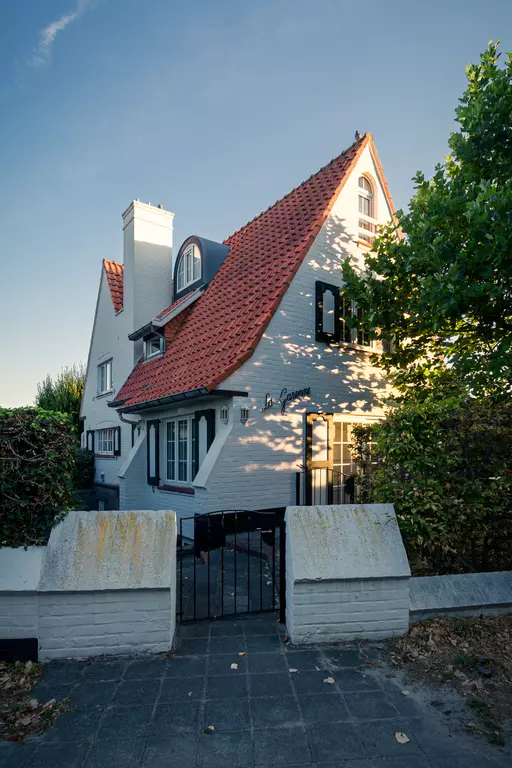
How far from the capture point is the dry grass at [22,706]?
11.9ft

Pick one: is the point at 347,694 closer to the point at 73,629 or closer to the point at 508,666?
the point at 508,666

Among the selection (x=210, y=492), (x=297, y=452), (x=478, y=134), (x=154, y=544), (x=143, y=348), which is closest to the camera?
(x=154, y=544)

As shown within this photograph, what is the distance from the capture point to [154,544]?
5055 mm


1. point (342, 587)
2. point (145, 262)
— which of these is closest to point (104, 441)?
point (145, 262)

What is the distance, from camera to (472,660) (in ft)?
14.8

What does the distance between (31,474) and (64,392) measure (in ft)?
86.2

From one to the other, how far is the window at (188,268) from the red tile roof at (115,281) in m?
2.67

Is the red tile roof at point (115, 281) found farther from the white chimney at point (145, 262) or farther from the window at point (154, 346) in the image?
the window at point (154, 346)

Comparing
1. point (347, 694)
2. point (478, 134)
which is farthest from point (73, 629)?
point (478, 134)

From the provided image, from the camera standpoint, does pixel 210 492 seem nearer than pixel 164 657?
No

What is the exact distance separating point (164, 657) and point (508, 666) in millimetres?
3365

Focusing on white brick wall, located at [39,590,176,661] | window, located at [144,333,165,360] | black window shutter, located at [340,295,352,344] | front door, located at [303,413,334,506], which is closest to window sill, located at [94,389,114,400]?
window, located at [144,333,165,360]

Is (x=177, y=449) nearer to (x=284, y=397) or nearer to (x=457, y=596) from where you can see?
(x=284, y=397)

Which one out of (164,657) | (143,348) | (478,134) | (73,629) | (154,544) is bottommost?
(164,657)
